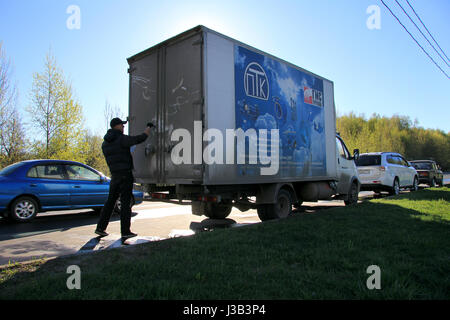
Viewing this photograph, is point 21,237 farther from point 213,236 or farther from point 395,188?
point 395,188

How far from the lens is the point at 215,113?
5.20m

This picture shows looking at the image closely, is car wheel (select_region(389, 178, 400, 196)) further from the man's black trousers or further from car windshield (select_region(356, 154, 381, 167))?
the man's black trousers

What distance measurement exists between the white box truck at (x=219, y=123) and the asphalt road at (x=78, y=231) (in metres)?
0.62

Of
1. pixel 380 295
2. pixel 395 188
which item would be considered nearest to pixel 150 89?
pixel 380 295

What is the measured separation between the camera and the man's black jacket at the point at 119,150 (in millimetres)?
5160

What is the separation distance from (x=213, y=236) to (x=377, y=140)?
50.7 m

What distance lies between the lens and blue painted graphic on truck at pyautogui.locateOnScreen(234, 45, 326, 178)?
19.0 ft

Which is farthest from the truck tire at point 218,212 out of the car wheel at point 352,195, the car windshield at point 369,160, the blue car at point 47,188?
the car windshield at point 369,160

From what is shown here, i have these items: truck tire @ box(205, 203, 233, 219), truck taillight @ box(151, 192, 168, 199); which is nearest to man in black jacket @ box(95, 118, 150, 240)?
truck taillight @ box(151, 192, 168, 199)

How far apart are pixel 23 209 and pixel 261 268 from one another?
6421 mm

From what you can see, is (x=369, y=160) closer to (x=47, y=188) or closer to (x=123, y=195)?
(x=123, y=195)

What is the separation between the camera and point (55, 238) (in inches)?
216

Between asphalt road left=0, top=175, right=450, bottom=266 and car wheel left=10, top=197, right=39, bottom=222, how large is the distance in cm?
18

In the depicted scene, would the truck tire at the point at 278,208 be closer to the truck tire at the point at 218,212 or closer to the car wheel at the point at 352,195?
the truck tire at the point at 218,212
